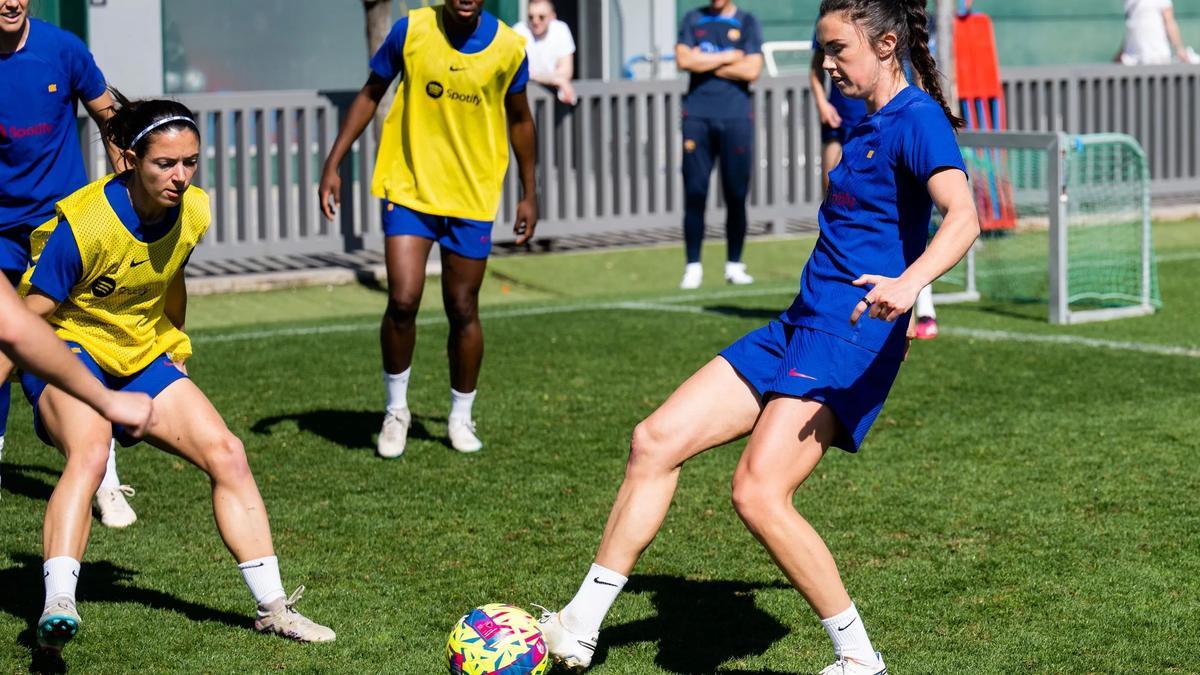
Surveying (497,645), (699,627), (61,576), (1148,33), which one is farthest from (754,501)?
(1148,33)

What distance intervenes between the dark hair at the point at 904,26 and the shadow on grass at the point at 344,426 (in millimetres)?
3973

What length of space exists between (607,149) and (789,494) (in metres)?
11.4

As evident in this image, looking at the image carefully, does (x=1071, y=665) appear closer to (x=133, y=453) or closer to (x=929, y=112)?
(x=929, y=112)

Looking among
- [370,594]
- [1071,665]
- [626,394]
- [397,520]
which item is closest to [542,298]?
[626,394]

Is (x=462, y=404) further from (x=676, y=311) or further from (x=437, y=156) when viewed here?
(x=676, y=311)

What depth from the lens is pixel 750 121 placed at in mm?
13570

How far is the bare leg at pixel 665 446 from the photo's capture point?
480 centimetres

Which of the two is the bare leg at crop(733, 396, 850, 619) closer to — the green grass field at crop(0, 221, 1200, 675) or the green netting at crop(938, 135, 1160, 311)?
the green grass field at crop(0, 221, 1200, 675)

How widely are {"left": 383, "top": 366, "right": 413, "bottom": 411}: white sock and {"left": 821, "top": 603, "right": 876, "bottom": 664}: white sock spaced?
3625mm

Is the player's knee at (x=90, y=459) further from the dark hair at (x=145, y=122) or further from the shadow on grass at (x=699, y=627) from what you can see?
the shadow on grass at (x=699, y=627)

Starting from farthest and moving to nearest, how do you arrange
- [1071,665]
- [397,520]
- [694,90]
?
[694,90] → [397,520] → [1071,665]

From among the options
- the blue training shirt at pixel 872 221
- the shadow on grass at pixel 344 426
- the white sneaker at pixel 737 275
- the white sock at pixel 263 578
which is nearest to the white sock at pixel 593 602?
the blue training shirt at pixel 872 221

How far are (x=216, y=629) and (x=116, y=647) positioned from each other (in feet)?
1.05

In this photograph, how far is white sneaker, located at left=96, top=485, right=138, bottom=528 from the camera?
671cm
